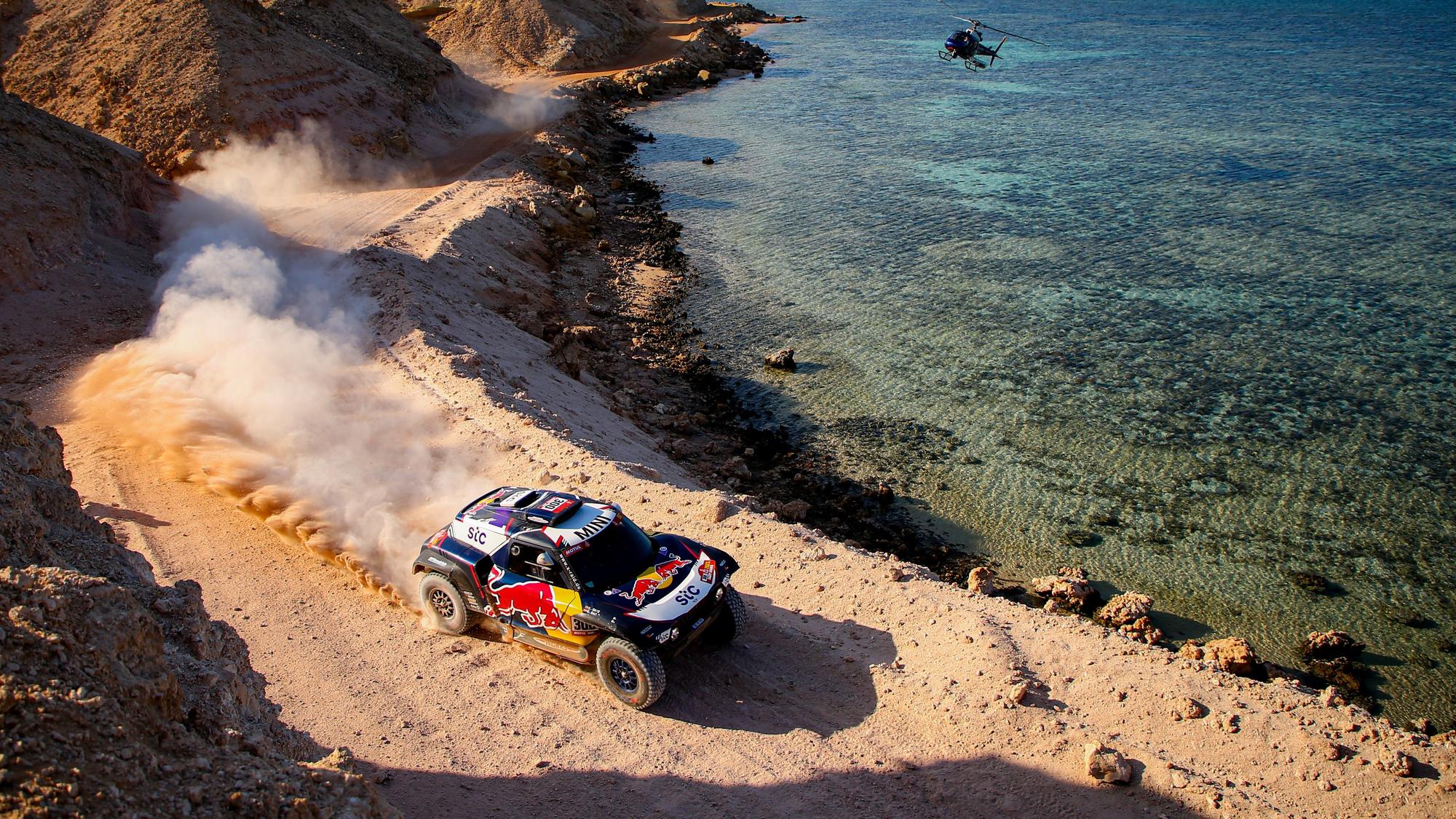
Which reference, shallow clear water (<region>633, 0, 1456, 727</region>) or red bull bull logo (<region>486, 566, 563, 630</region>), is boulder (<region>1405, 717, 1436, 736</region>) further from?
red bull bull logo (<region>486, 566, 563, 630</region>)

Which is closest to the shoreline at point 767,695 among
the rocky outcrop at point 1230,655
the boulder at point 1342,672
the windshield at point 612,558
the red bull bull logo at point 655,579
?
the rocky outcrop at point 1230,655

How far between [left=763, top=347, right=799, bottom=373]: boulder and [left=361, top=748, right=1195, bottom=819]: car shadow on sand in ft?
53.1

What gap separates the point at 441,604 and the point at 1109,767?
8674mm

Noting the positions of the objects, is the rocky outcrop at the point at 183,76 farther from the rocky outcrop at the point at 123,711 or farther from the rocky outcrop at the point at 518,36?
the rocky outcrop at the point at 123,711

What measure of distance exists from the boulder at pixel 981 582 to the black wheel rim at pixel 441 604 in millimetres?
8677

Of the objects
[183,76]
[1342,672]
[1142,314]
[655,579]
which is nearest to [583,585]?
[655,579]

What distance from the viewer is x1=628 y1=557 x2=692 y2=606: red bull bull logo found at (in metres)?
11.1

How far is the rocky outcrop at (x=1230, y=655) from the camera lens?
13633mm

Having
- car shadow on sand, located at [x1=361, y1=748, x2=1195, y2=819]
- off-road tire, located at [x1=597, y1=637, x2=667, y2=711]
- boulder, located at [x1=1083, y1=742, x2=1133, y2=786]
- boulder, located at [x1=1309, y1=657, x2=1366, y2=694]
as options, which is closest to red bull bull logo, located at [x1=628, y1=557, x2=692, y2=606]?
off-road tire, located at [x1=597, y1=637, x2=667, y2=711]

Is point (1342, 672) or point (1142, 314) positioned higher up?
point (1142, 314)

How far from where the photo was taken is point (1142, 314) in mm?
27781

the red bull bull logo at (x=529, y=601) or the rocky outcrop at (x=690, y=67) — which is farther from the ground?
the rocky outcrop at (x=690, y=67)

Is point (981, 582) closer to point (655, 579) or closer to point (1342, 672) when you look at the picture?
point (1342, 672)

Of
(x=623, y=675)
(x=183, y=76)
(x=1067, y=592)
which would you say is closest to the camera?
(x=623, y=675)
